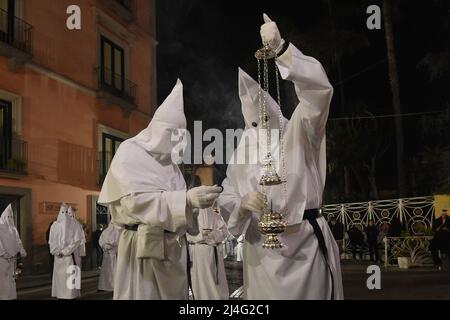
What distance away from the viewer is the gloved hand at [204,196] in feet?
8.83

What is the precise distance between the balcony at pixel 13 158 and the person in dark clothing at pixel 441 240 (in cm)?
720

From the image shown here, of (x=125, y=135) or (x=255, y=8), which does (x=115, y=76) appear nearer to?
(x=125, y=135)

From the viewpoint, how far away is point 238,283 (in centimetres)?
924

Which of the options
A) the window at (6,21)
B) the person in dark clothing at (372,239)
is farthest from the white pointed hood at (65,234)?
the person in dark clothing at (372,239)

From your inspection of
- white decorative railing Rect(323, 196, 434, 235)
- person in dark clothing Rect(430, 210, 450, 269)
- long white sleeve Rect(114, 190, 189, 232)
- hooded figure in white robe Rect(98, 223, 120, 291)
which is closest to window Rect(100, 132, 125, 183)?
hooded figure in white robe Rect(98, 223, 120, 291)

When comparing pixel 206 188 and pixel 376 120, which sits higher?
pixel 376 120

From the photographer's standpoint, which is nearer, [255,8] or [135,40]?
[255,8]

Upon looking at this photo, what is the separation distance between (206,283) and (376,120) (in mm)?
8768

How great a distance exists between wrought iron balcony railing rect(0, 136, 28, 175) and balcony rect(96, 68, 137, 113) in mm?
2124

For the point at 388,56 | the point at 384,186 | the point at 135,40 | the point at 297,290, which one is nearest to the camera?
the point at 297,290

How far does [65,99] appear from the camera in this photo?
9.88m

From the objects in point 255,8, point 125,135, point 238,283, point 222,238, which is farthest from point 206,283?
point 125,135

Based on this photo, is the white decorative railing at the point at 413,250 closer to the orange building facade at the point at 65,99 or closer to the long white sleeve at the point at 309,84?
the orange building facade at the point at 65,99

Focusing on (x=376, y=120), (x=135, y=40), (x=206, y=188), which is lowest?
(x=206, y=188)
